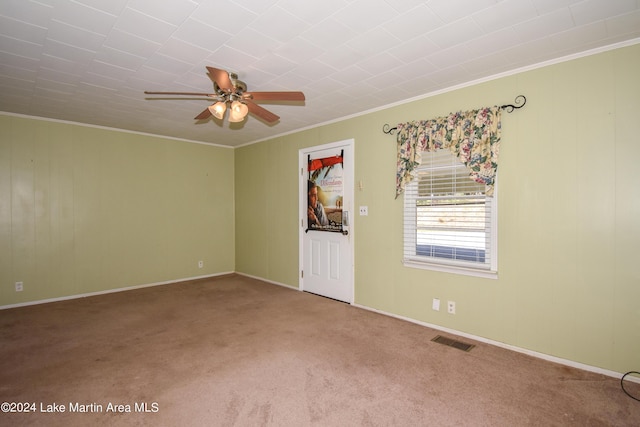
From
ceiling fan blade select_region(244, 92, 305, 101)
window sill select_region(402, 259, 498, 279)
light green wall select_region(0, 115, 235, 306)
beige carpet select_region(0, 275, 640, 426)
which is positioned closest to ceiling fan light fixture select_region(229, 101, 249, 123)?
ceiling fan blade select_region(244, 92, 305, 101)

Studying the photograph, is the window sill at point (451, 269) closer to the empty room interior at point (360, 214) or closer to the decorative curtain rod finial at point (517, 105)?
the empty room interior at point (360, 214)

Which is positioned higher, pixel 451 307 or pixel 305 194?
pixel 305 194

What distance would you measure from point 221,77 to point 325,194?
2612 millimetres

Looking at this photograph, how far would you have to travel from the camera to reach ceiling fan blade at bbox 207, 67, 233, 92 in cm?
223

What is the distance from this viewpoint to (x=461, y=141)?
3.22 m

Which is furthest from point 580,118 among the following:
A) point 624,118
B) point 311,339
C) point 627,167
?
point 311,339

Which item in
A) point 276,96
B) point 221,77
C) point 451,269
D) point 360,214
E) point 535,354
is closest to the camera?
point 221,77

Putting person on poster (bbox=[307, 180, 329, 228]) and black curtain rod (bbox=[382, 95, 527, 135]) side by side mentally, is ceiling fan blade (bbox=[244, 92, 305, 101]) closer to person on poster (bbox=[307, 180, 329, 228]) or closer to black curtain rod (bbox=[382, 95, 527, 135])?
black curtain rod (bbox=[382, 95, 527, 135])

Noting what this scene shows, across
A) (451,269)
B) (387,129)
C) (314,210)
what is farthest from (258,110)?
(451,269)

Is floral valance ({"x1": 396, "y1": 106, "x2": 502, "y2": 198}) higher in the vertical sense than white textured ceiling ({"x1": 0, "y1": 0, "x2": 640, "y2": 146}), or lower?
lower

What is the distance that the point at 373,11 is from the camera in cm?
208

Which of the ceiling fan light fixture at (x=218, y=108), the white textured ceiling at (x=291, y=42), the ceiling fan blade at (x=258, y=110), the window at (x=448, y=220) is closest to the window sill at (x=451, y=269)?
the window at (x=448, y=220)

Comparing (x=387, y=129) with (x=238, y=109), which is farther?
(x=387, y=129)

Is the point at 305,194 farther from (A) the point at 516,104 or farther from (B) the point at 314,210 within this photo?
(A) the point at 516,104
